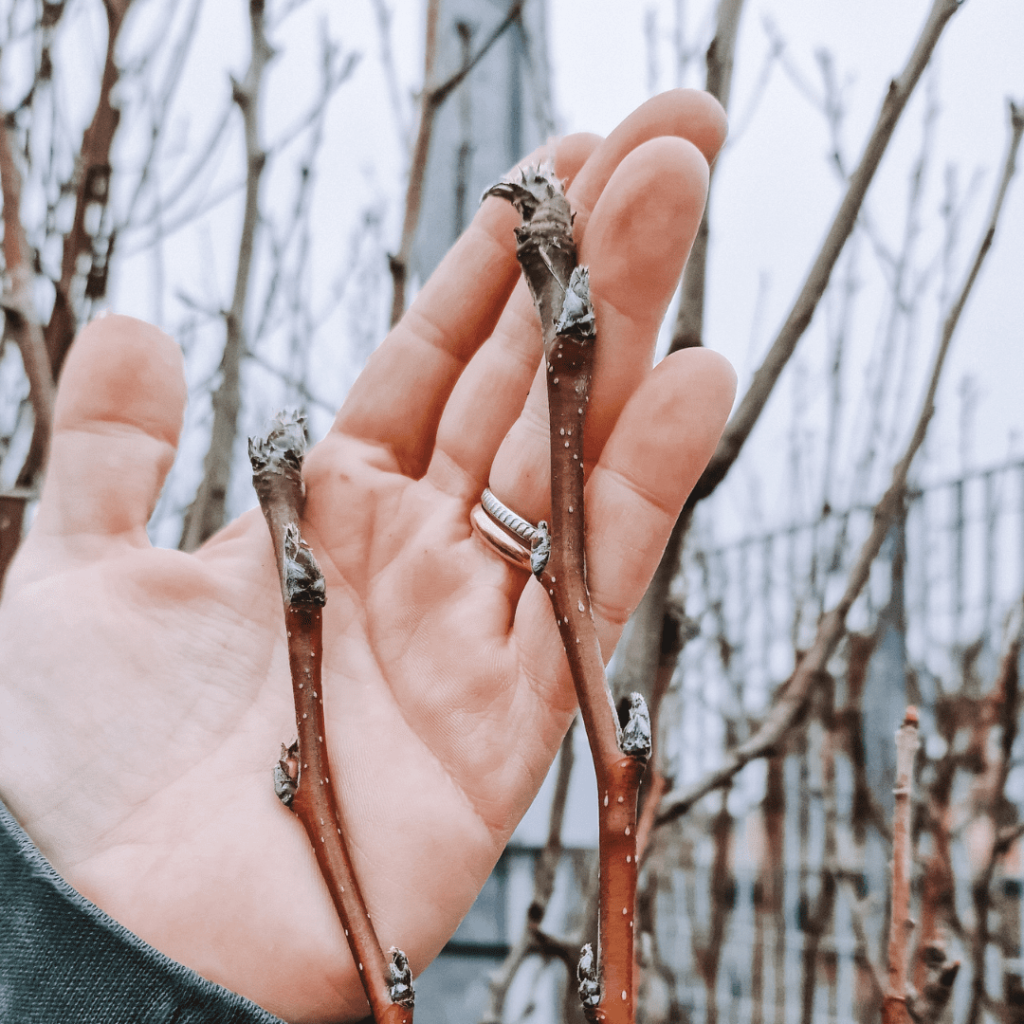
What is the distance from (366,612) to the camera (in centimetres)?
92

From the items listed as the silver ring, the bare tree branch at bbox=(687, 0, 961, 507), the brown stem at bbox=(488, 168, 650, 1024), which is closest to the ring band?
the silver ring

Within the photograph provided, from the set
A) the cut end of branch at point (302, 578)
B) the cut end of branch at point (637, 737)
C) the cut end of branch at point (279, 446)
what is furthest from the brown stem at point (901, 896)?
the cut end of branch at point (279, 446)

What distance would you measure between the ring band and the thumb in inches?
14.2

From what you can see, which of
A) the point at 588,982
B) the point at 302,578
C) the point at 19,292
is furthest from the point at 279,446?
the point at 588,982

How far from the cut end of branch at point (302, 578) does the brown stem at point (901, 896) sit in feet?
1.53

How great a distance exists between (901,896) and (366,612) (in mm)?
551

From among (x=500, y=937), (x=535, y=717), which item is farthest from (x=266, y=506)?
(x=500, y=937)

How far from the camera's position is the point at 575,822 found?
300cm

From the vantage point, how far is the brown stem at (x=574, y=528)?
1.83 feet

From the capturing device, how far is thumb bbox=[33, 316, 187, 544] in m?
0.89

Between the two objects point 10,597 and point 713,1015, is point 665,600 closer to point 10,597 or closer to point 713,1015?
point 10,597

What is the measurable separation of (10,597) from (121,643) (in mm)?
125

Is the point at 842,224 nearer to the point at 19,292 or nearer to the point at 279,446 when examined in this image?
the point at 279,446

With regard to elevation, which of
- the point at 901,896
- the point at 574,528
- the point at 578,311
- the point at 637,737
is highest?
the point at 578,311
